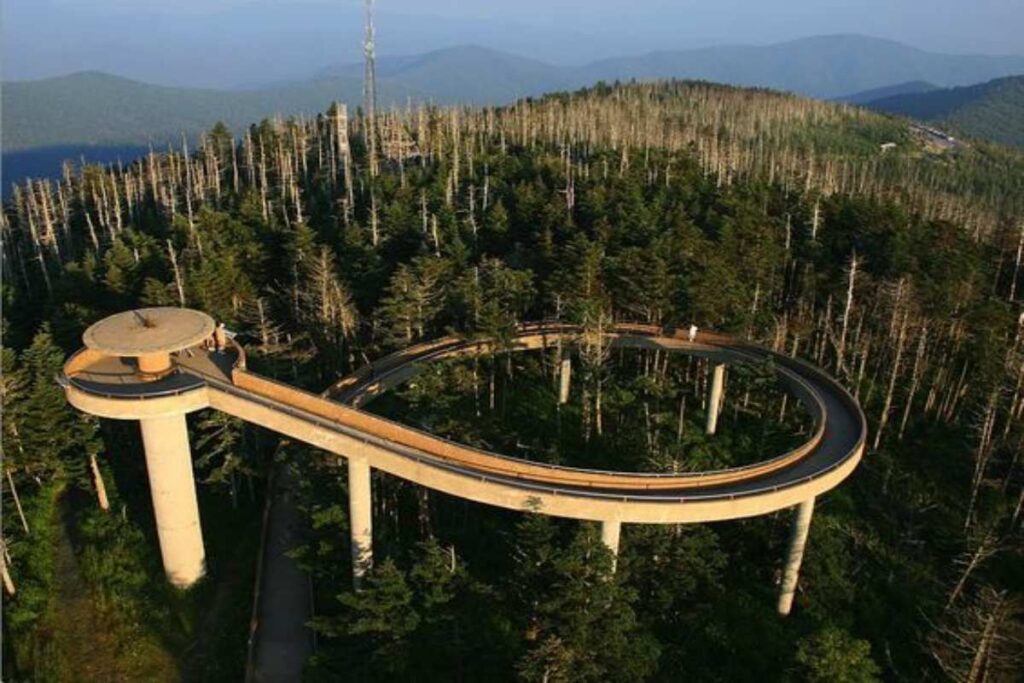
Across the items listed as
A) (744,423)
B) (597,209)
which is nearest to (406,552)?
(744,423)

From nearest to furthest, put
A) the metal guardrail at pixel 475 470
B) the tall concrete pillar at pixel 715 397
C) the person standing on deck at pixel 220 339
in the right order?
1. the metal guardrail at pixel 475 470
2. the person standing on deck at pixel 220 339
3. the tall concrete pillar at pixel 715 397

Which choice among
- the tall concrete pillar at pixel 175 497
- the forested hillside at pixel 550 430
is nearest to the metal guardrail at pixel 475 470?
the forested hillside at pixel 550 430

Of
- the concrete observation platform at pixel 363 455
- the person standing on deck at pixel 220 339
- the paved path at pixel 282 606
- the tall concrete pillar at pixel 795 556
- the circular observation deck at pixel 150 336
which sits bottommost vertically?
the paved path at pixel 282 606

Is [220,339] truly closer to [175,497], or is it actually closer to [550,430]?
[175,497]

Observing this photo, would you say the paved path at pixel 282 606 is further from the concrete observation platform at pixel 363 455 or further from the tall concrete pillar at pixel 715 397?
the tall concrete pillar at pixel 715 397

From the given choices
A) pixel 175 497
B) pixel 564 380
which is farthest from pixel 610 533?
pixel 175 497

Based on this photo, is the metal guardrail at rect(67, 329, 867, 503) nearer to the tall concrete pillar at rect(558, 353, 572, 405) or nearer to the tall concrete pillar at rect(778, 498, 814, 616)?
the tall concrete pillar at rect(778, 498, 814, 616)

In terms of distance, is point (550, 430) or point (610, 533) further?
point (550, 430)

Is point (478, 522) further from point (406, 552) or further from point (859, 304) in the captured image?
point (859, 304)
